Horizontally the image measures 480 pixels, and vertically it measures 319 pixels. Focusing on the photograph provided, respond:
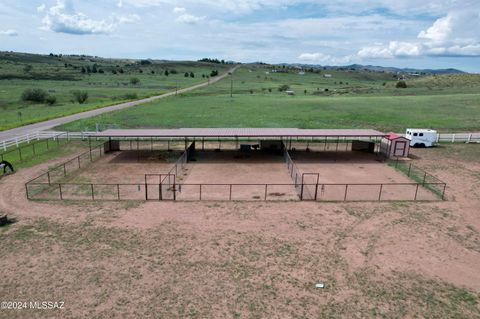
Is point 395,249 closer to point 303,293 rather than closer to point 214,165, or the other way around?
point 303,293

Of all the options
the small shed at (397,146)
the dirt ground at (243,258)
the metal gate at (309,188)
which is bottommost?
the dirt ground at (243,258)

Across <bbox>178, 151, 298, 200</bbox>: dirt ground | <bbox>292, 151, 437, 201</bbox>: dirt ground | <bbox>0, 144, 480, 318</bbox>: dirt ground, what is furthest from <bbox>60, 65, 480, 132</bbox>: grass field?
<bbox>0, 144, 480, 318</bbox>: dirt ground

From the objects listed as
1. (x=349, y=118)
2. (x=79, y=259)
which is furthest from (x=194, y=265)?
(x=349, y=118)

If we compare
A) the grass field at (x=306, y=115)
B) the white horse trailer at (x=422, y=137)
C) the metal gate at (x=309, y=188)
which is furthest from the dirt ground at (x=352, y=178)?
the grass field at (x=306, y=115)

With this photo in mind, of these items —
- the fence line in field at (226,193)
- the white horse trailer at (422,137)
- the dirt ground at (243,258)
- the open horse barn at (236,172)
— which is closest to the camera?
the dirt ground at (243,258)

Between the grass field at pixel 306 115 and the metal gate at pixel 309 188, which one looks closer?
the metal gate at pixel 309 188

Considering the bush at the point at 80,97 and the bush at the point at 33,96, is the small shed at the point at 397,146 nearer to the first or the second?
the bush at the point at 80,97
